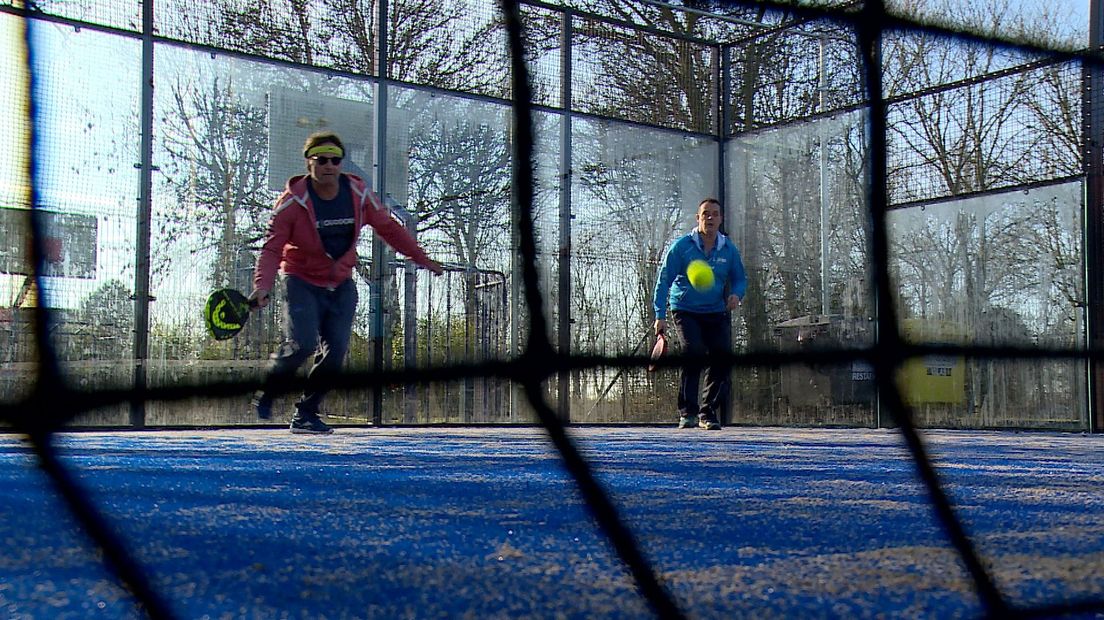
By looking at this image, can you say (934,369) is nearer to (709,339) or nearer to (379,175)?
(709,339)

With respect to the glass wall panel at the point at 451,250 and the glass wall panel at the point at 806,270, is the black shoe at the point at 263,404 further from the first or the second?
the glass wall panel at the point at 806,270

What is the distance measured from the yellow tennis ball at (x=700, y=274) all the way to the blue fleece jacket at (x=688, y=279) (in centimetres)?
2

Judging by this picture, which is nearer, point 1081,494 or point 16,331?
point 1081,494

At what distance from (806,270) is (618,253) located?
98 cm

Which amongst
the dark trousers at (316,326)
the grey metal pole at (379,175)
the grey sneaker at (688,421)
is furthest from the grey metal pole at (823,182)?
the dark trousers at (316,326)

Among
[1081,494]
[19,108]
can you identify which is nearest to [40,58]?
[19,108]

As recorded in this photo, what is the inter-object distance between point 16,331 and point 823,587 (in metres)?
3.84

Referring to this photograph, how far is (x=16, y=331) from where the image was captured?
14.2 ft

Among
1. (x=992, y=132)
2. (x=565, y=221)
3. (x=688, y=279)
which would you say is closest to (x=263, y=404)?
(x=688, y=279)

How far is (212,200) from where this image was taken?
4.83m

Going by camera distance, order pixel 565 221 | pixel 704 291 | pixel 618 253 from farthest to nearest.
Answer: pixel 618 253, pixel 565 221, pixel 704 291

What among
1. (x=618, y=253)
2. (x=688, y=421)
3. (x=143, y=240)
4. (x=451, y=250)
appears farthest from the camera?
(x=618, y=253)

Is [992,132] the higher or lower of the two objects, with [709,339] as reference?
higher

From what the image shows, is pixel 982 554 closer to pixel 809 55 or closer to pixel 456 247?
pixel 456 247
